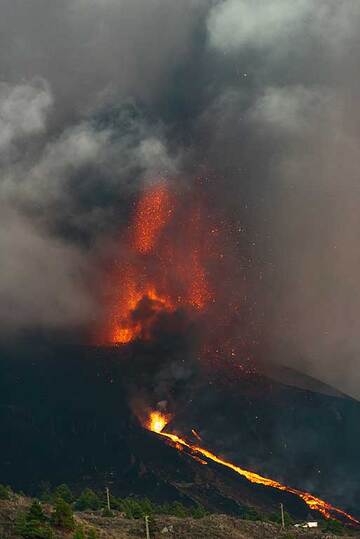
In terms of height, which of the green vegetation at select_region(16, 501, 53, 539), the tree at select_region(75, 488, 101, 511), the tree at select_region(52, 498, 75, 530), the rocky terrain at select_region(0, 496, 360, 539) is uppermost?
the tree at select_region(75, 488, 101, 511)

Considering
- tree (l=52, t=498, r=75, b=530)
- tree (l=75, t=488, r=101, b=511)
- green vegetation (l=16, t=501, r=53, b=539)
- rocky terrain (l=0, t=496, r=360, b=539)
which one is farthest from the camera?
tree (l=75, t=488, r=101, b=511)

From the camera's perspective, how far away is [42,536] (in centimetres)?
8044

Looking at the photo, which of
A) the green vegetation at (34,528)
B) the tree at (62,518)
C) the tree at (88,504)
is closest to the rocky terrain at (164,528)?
the tree at (62,518)

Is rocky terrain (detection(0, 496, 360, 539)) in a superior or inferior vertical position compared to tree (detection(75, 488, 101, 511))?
inferior

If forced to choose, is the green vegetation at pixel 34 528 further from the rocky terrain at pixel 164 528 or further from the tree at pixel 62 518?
the tree at pixel 62 518

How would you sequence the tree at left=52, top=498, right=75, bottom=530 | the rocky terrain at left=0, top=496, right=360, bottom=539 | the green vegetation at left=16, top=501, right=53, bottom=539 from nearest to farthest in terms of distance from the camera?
the green vegetation at left=16, top=501, right=53, bottom=539
the tree at left=52, top=498, right=75, bottom=530
the rocky terrain at left=0, top=496, right=360, bottom=539

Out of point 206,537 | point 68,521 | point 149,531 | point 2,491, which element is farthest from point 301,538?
point 2,491

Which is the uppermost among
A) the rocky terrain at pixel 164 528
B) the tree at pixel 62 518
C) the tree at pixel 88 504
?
the tree at pixel 88 504

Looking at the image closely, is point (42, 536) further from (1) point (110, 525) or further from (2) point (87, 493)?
(2) point (87, 493)

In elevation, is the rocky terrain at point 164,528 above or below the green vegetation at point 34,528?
above

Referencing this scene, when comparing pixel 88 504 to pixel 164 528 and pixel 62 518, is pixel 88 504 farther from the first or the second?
pixel 62 518

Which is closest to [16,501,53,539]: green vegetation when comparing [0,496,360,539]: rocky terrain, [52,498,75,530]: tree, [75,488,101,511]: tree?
[0,496,360,539]: rocky terrain

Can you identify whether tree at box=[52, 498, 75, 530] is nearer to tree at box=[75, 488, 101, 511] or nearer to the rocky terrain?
the rocky terrain

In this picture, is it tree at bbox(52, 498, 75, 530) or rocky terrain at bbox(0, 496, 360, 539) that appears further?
rocky terrain at bbox(0, 496, 360, 539)
